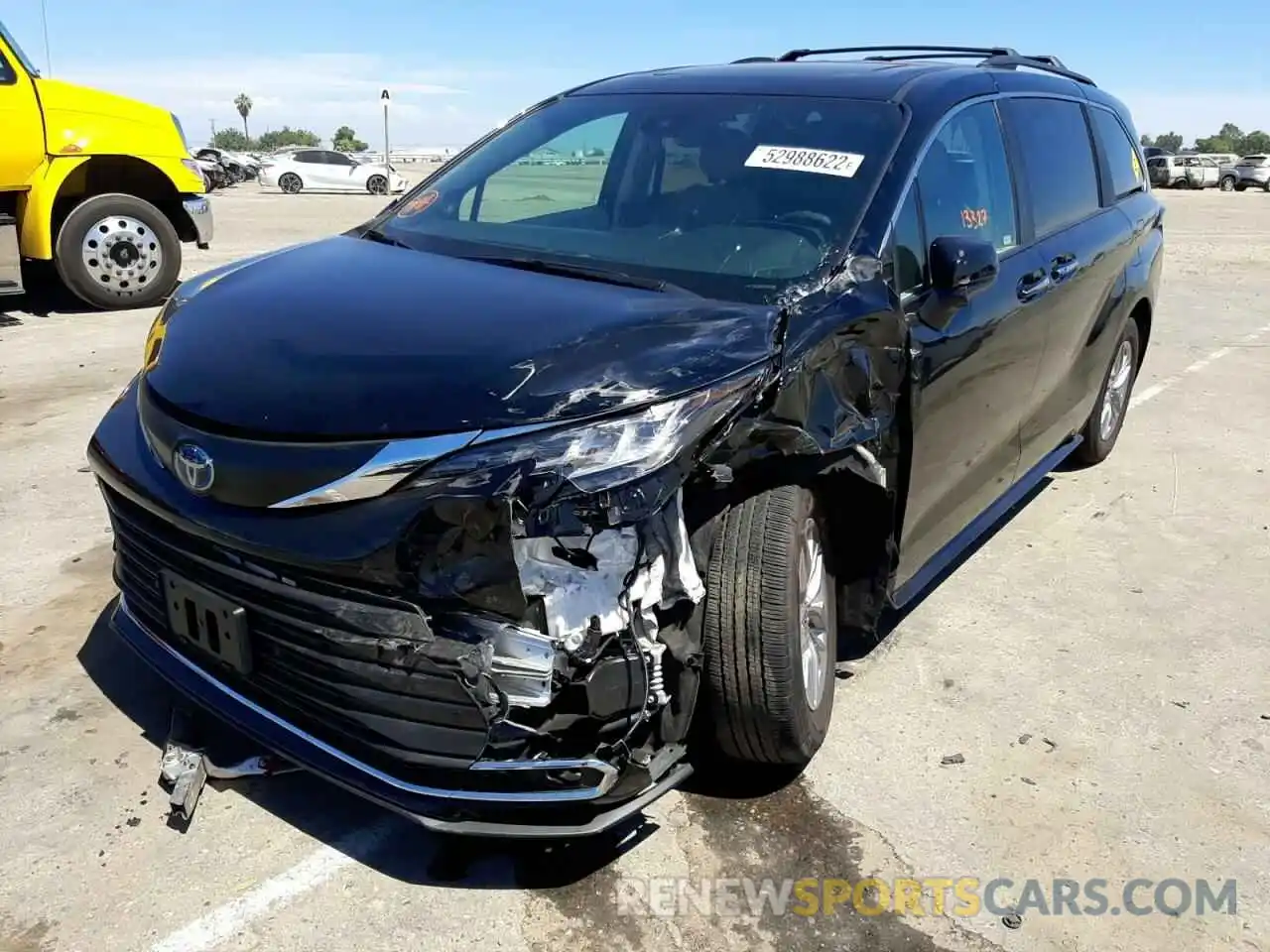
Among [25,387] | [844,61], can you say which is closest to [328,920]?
[844,61]

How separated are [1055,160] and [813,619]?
8.25ft

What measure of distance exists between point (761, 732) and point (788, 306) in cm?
105

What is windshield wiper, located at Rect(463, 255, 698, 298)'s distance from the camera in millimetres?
2895

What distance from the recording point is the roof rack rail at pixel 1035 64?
4.22 meters

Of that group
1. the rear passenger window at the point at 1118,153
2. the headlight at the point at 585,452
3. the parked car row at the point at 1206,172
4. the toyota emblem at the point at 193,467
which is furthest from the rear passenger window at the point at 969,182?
the parked car row at the point at 1206,172

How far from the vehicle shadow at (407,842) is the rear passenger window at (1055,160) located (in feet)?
9.14

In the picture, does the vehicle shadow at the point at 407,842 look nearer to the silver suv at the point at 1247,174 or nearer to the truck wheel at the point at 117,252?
the truck wheel at the point at 117,252

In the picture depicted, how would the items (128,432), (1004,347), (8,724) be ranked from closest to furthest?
(128,432)
(8,724)
(1004,347)

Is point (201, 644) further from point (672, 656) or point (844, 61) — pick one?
point (844, 61)

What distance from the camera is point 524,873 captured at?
259 cm

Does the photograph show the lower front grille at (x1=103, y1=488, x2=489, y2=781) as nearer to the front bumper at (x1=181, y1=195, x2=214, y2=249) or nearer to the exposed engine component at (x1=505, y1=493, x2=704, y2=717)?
the exposed engine component at (x1=505, y1=493, x2=704, y2=717)

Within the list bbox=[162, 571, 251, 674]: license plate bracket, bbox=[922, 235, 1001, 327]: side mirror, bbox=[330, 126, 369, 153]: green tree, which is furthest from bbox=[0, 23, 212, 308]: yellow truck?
bbox=[330, 126, 369, 153]: green tree

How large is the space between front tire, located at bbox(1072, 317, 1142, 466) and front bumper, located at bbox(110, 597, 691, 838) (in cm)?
392

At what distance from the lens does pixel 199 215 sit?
9.48 m
